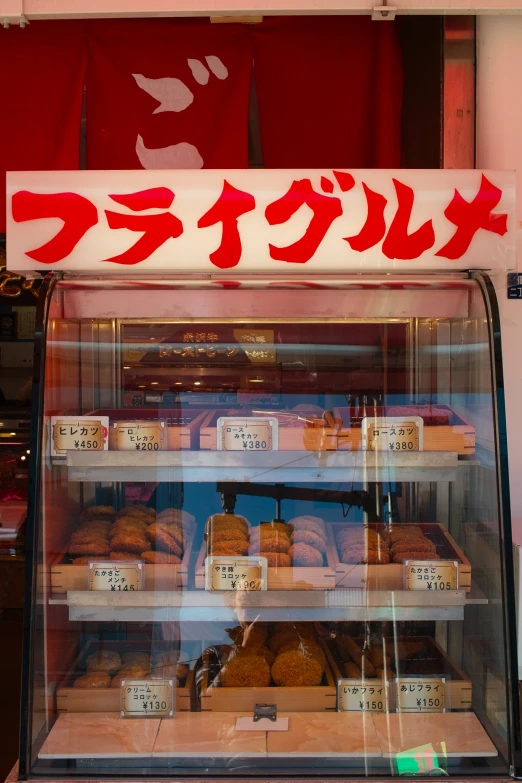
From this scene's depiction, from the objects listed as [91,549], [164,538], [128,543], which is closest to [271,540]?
[164,538]

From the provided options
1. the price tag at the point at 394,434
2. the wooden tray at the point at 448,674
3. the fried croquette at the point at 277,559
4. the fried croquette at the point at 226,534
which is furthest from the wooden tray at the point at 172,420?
the wooden tray at the point at 448,674

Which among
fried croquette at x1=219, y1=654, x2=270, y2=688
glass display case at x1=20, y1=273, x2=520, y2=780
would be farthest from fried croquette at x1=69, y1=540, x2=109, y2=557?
fried croquette at x1=219, y1=654, x2=270, y2=688

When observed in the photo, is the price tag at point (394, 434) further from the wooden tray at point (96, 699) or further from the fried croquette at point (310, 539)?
the wooden tray at point (96, 699)

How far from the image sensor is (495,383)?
2.15 meters

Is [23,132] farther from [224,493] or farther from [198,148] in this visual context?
[224,493]

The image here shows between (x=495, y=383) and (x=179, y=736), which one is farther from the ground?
(x=495, y=383)

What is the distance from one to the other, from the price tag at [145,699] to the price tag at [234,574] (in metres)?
0.37

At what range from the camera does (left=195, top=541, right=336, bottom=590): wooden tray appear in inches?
90.2

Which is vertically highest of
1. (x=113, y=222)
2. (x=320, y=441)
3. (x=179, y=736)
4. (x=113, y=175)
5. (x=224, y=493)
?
(x=113, y=175)

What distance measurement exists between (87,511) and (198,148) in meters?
1.87

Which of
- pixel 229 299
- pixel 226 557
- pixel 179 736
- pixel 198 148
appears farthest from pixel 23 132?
pixel 179 736

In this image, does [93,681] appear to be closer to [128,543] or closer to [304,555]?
[128,543]

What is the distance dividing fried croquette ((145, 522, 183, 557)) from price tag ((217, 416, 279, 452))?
1.26ft

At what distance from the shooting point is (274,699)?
7.70ft
